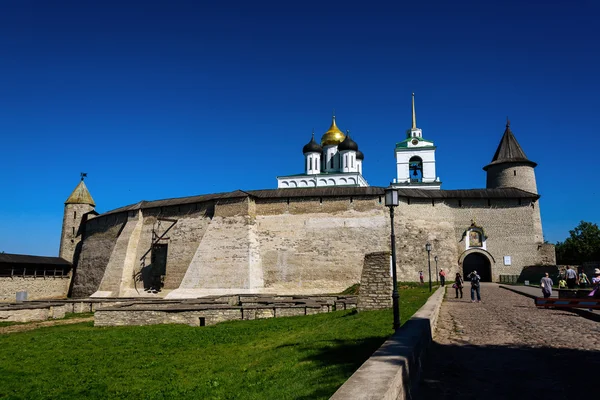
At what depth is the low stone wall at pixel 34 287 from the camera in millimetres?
30344

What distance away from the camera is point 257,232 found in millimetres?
26438

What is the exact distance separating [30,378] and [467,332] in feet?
24.2

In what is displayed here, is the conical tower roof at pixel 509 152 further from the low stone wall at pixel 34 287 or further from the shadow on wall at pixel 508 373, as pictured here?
the low stone wall at pixel 34 287

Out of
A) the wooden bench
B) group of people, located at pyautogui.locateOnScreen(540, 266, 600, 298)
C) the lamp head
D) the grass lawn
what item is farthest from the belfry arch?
the lamp head

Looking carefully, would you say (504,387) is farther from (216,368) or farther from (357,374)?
(216,368)

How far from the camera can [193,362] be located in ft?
24.8

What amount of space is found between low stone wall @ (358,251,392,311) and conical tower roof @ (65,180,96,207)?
116 ft

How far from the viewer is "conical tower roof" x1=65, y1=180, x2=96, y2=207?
3869 cm

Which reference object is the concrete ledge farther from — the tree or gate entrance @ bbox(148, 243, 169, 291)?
the tree

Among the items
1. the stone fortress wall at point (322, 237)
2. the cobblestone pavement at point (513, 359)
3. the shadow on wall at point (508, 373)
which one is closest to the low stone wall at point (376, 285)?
the cobblestone pavement at point (513, 359)

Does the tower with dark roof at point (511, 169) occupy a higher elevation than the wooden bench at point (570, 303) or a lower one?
higher

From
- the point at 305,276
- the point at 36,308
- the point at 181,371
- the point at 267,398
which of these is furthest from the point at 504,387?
the point at 305,276

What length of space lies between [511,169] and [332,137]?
20.1m

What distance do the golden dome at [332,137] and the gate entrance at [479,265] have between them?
21.2 meters
